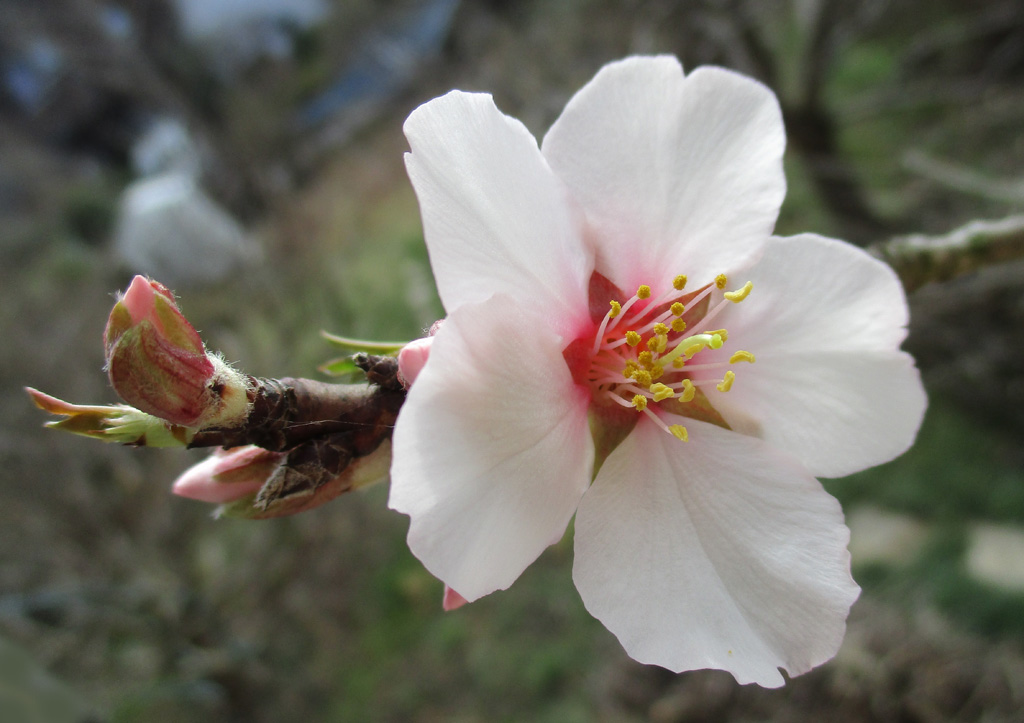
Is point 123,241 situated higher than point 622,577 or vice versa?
point 622,577

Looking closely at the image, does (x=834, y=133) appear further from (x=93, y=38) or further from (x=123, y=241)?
(x=123, y=241)

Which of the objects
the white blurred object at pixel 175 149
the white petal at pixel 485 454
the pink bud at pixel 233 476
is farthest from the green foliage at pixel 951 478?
the white blurred object at pixel 175 149

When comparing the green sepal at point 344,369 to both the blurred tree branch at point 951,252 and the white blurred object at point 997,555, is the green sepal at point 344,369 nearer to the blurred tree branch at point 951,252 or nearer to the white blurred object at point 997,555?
the blurred tree branch at point 951,252

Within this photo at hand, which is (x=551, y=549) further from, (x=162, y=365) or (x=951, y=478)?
(x=162, y=365)

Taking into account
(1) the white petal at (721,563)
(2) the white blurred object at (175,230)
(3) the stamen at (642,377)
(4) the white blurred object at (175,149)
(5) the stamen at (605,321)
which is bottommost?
(2) the white blurred object at (175,230)

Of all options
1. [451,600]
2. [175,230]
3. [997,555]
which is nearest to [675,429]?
[451,600]

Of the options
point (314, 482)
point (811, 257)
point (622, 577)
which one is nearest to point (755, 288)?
point (811, 257)
